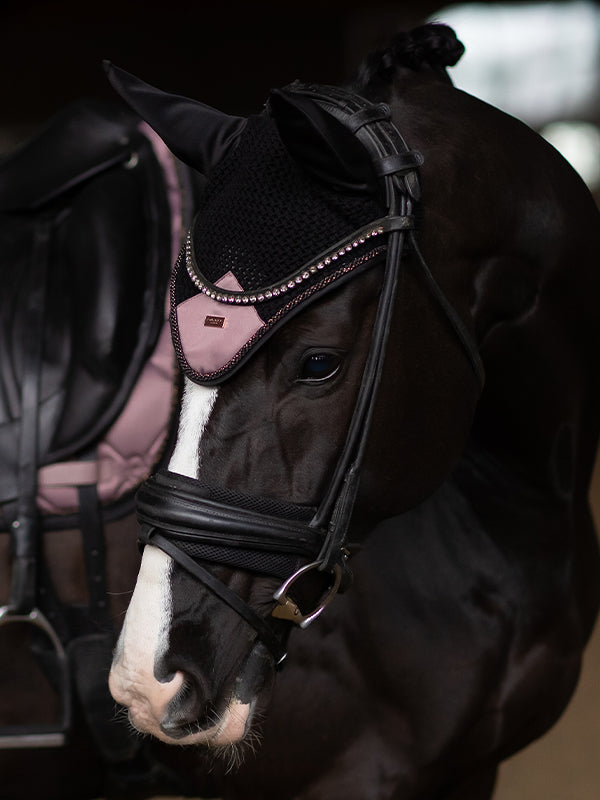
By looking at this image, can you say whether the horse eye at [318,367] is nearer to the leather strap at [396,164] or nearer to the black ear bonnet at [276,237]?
the black ear bonnet at [276,237]

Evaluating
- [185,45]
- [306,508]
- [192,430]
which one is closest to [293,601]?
[306,508]

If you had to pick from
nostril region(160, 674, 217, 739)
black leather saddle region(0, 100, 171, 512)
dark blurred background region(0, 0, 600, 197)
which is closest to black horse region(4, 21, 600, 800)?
nostril region(160, 674, 217, 739)

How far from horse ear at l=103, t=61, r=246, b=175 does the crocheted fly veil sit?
0.06 meters

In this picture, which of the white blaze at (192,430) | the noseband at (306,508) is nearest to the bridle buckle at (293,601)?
the noseband at (306,508)

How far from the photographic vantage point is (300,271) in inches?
31.6

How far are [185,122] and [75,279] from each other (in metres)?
0.36

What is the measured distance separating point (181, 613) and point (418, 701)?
1.61ft

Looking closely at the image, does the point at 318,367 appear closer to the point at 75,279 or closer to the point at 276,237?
the point at 276,237

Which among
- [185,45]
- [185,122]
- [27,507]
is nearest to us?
[185,122]

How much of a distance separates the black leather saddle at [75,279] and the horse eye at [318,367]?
1.34 feet

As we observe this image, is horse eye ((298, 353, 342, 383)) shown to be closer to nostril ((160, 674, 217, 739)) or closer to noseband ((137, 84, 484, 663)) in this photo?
noseband ((137, 84, 484, 663))

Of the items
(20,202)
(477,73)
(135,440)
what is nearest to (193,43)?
(477,73)

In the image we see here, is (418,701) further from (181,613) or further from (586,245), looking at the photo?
(586,245)

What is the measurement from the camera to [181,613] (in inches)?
30.9
